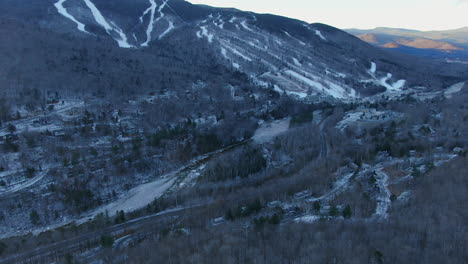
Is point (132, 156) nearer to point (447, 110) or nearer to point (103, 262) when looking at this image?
point (103, 262)

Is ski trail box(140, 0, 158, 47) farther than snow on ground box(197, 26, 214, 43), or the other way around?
ski trail box(140, 0, 158, 47)

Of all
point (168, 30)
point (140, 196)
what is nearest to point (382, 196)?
point (140, 196)

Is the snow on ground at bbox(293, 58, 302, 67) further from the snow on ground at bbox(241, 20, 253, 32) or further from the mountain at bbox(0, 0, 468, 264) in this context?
the snow on ground at bbox(241, 20, 253, 32)

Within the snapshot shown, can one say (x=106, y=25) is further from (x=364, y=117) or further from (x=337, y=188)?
(x=337, y=188)

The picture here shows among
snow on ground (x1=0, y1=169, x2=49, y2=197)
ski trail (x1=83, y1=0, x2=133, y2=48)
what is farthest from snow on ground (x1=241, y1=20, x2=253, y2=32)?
snow on ground (x1=0, y1=169, x2=49, y2=197)

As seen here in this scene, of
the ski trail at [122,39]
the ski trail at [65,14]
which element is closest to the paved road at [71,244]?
the ski trail at [122,39]

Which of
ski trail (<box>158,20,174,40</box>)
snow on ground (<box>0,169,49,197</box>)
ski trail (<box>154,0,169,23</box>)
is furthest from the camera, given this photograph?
ski trail (<box>154,0,169,23</box>)

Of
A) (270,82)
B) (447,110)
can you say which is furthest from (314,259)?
(270,82)

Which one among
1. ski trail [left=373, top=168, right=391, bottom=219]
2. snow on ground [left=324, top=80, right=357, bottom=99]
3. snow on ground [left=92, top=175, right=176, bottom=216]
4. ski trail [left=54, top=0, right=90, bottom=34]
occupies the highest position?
ski trail [left=54, top=0, right=90, bottom=34]
